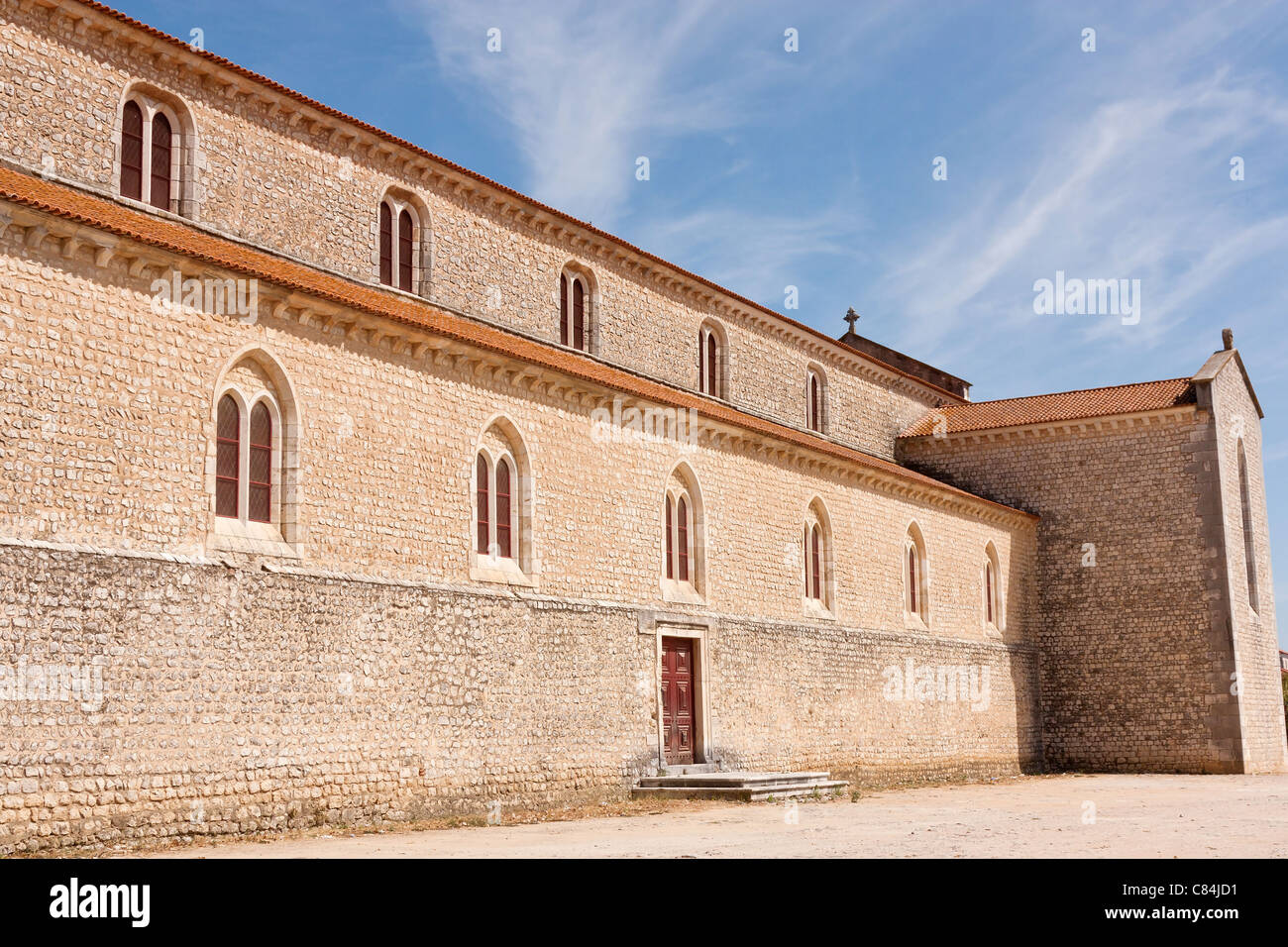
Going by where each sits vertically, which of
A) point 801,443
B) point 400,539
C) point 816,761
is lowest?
point 816,761

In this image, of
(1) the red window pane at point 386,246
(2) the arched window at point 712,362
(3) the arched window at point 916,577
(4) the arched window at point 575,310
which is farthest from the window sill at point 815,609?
(1) the red window pane at point 386,246

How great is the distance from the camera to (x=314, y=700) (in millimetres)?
17594

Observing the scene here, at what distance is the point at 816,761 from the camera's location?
2822 cm

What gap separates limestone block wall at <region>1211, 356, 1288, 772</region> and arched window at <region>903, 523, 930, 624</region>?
8.63 meters

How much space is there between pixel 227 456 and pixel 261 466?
22.0 inches

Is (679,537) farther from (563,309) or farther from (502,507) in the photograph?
(563,309)

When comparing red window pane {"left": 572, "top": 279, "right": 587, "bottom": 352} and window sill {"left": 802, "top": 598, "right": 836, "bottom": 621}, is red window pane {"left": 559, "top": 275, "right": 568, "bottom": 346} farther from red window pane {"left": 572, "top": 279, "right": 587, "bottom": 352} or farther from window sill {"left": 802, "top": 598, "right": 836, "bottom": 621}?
window sill {"left": 802, "top": 598, "right": 836, "bottom": 621}

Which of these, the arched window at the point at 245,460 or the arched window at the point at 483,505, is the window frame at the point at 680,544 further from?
the arched window at the point at 245,460

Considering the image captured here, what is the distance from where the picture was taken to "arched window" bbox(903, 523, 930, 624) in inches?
1319

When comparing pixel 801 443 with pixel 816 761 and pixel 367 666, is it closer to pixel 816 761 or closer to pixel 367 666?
pixel 816 761

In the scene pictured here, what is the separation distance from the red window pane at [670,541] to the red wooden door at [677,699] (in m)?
1.31

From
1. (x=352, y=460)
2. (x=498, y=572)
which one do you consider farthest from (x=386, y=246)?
(x=498, y=572)
